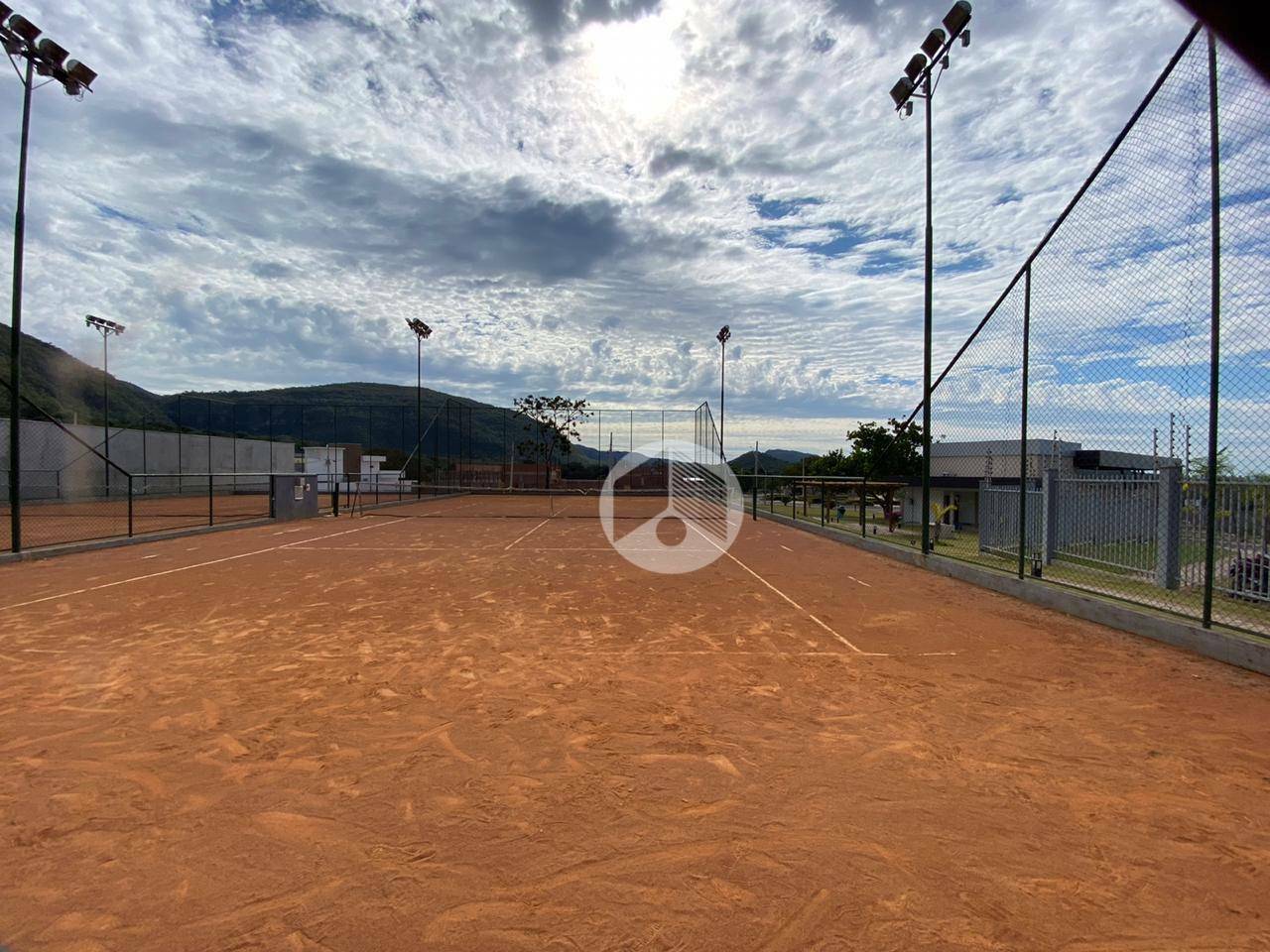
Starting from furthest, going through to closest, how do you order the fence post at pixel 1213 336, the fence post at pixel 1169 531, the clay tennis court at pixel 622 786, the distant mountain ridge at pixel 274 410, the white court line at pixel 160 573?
1. the distant mountain ridge at pixel 274 410
2. the fence post at pixel 1169 531
3. the white court line at pixel 160 573
4. the fence post at pixel 1213 336
5. the clay tennis court at pixel 622 786

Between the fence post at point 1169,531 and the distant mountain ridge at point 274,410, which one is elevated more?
the distant mountain ridge at point 274,410

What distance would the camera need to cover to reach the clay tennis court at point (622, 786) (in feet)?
8.51

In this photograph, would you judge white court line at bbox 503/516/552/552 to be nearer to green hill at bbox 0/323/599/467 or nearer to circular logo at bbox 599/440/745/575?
circular logo at bbox 599/440/745/575

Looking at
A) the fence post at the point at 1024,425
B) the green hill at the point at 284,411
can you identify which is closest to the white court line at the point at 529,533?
the fence post at the point at 1024,425

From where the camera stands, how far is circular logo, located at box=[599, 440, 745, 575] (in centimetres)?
1482

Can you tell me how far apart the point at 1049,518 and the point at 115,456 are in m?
40.8

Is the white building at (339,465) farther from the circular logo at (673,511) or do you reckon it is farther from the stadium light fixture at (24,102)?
the stadium light fixture at (24,102)

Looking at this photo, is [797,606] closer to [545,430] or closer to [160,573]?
[160,573]

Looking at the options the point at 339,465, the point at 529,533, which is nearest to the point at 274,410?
the point at 339,465

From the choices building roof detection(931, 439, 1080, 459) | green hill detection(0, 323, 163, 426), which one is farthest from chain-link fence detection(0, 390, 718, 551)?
green hill detection(0, 323, 163, 426)

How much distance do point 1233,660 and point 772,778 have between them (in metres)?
5.28

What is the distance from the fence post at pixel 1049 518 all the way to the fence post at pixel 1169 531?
2738 mm

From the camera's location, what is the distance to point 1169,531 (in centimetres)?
941

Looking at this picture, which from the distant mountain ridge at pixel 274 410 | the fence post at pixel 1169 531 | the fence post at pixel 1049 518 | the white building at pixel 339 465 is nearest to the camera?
the fence post at pixel 1169 531
